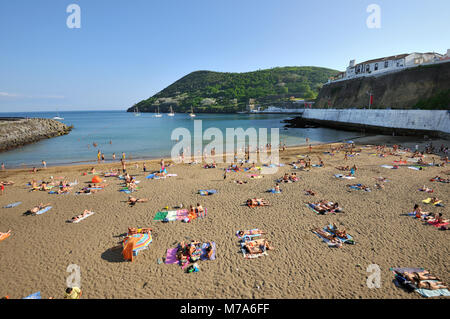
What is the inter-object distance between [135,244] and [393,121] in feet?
151

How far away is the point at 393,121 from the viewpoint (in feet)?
128

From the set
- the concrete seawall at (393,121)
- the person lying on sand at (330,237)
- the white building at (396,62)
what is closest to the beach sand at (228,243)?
the person lying on sand at (330,237)

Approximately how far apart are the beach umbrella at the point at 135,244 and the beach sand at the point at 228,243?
24cm

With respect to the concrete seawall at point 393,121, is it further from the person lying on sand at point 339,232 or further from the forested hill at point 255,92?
the forested hill at point 255,92

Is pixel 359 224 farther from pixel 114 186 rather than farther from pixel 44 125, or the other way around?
pixel 44 125

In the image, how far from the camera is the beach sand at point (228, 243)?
6.77m

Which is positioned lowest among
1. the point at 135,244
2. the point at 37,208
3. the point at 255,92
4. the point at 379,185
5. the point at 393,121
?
the point at 135,244

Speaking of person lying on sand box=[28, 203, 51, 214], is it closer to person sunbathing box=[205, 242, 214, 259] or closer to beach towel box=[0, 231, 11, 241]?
beach towel box=[0, 231, 11, 241]

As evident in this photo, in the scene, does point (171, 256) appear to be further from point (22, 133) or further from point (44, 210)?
point (22, 133)

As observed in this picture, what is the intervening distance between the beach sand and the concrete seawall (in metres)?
24.8

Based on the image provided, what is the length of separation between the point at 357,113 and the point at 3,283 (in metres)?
56.2

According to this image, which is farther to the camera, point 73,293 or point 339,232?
point 339,232

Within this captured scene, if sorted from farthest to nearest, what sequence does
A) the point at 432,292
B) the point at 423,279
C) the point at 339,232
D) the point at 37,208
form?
the point at 37,208 → the point at 339,232 → the point at 423,279 → the point at 432,292

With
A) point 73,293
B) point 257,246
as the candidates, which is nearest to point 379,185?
point 257,246
